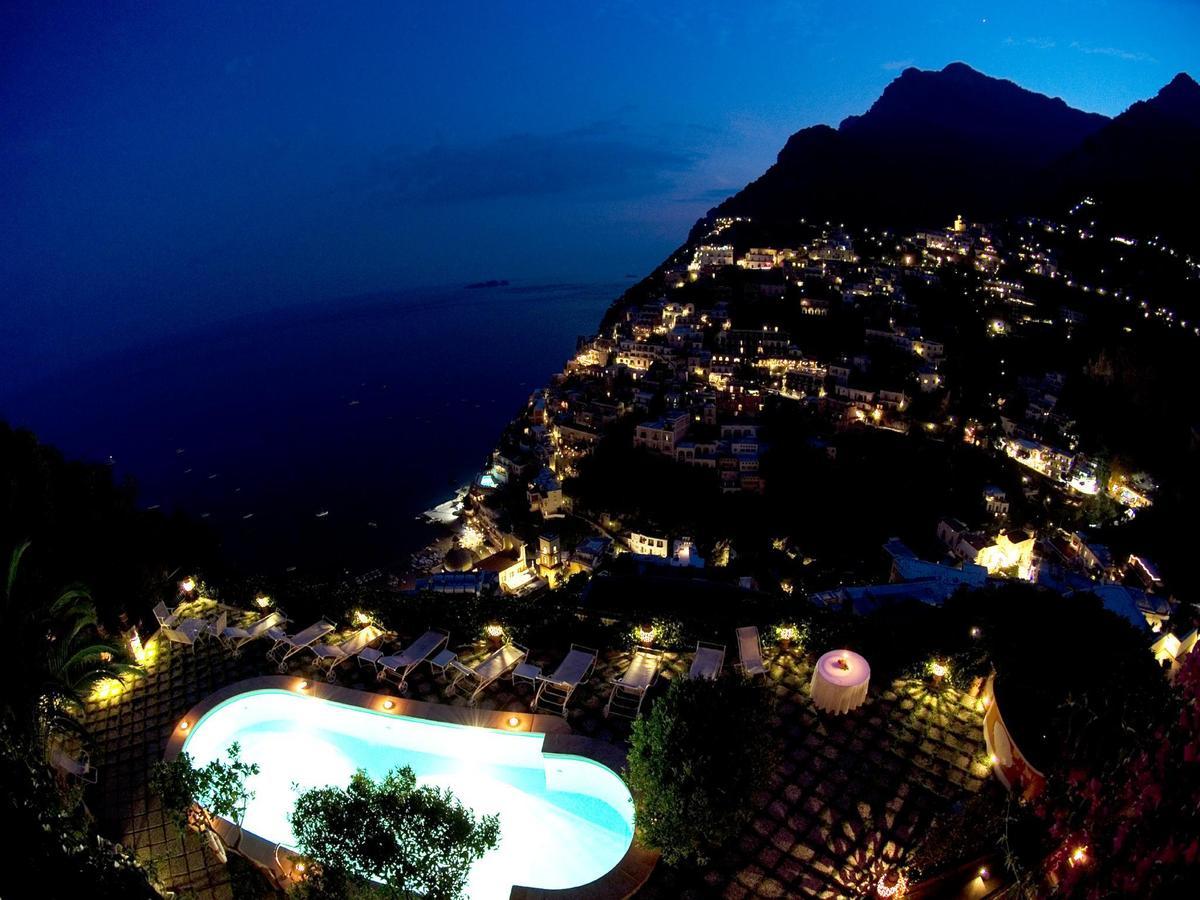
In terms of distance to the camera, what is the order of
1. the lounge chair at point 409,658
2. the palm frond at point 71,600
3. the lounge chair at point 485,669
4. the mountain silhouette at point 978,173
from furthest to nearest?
1. the mountain silhouette at point 978,173
2. the lounge chair at point 409,658
3. the lounge chair at point 485,669
4. the palm frond at point 71,600

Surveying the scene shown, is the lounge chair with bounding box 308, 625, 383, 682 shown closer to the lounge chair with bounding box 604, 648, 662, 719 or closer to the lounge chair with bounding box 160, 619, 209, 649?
the lounge chair with bounding box 160, 619, 209, 649

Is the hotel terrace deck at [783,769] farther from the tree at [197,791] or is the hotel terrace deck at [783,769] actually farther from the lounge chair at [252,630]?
the tree at [197,791]

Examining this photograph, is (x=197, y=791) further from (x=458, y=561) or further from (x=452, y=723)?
(x=458, y=561)

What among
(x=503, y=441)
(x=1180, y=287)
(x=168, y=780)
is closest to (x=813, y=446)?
(x=503, y=441)

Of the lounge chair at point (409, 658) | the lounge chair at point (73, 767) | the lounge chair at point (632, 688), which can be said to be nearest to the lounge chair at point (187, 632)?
the lounge chair at point (73, 767)

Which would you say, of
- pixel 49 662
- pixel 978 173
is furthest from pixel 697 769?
pixel 978 173

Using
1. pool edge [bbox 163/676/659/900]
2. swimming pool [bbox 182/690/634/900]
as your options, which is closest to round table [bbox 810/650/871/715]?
pool edge [bbox 163/676/659/900]
